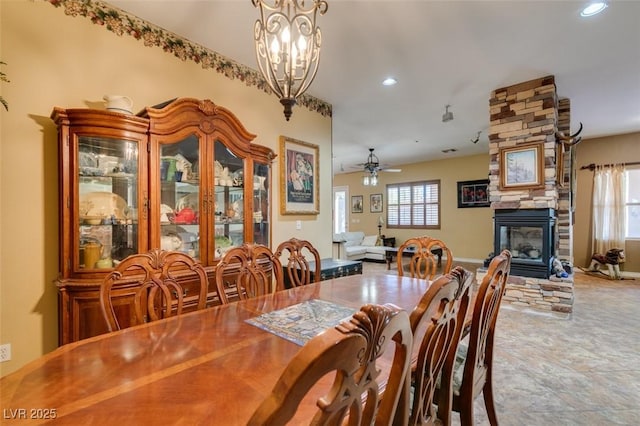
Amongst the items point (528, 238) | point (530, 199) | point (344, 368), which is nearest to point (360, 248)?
point (528, 238)

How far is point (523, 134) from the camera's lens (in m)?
3.69

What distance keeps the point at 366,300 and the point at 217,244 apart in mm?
1529

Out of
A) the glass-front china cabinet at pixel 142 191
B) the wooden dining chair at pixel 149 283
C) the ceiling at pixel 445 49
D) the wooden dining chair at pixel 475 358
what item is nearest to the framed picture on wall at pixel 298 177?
the ceiling at pixel 445 49

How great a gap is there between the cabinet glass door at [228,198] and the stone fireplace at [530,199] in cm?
A: 315

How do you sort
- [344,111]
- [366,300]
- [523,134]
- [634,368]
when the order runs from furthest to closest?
[344,111]
[523,134]
[634,368]
[366,300]

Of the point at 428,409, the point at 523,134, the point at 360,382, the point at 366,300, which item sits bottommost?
the point at 428,409

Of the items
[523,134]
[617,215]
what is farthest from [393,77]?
[617,215]

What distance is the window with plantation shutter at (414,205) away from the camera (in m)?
8.43

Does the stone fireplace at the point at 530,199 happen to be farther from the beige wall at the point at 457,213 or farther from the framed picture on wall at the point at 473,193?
the beige wall at the point at 457,213

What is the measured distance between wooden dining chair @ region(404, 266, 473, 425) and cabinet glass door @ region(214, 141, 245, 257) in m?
2.09

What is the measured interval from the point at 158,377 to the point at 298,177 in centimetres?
308

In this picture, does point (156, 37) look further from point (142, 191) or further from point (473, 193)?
point (473, 193)

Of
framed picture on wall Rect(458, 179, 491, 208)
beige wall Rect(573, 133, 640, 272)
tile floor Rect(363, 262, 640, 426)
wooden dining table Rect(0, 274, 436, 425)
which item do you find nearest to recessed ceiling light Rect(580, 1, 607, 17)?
tile floor Rect(363, 262, 640, 426)

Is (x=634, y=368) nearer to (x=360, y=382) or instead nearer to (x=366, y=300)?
(x=366, y=300)
